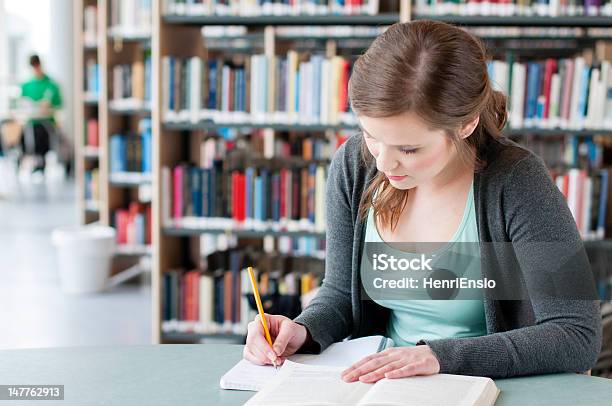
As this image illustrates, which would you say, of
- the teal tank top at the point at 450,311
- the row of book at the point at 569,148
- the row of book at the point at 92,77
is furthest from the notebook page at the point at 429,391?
the row of book at the point at 92,77

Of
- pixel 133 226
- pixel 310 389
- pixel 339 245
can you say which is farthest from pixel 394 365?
pixel 133 226

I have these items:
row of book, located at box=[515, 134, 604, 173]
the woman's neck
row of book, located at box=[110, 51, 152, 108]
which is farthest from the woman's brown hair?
row of book, located at box=[110, 51, 152, 108]

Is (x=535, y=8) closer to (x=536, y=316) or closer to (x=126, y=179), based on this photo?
(x=536, y=316)

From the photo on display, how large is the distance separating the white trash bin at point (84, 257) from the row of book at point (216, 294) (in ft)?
4.40

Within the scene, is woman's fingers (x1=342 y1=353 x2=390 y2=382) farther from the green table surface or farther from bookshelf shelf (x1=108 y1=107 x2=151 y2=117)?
bookshelf shelf (x1=108 y1=107 x2=151 y2=117)

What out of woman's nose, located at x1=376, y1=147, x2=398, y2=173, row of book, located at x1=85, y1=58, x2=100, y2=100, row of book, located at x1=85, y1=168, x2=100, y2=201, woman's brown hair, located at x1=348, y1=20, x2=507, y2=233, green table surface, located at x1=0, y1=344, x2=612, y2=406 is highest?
row of book, located at x1=85, y1=58, x2=100, y2=100

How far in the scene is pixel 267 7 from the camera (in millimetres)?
3154

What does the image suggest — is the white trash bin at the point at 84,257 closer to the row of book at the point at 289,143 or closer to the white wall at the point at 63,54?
the row of book at the point at 289,143

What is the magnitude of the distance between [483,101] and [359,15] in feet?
5.84

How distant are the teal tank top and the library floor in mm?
2299

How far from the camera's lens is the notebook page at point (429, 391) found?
1100 mm

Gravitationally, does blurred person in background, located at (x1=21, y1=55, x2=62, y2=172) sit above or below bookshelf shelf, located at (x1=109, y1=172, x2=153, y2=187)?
above

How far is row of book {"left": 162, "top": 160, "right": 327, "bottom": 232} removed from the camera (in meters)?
3.24

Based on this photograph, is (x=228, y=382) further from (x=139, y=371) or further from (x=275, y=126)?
(x=275, y=126)
